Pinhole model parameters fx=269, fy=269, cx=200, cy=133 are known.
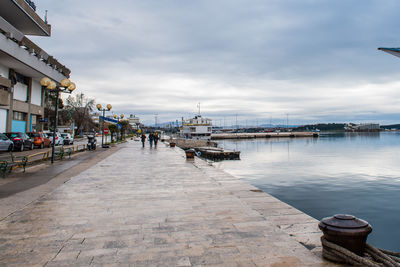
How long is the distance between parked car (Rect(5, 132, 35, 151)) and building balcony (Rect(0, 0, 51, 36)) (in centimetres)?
1338

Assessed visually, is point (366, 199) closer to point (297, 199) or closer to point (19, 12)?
point (297, 199)

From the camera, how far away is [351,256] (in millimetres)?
3469

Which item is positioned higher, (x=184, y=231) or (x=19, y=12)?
(x=19, y=12)

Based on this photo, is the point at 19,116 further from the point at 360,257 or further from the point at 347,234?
the point at 360,257

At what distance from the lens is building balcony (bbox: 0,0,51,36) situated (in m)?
26.9

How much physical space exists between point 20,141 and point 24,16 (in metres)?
15.6

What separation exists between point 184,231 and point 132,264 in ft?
4.47

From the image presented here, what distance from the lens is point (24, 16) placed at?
2897 cm

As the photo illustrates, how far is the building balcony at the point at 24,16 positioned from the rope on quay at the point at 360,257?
3305 cm

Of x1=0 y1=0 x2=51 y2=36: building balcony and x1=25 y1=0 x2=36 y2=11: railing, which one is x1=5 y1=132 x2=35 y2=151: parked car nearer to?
x1=0 y1=0 x2=51 y2=36: building balcony

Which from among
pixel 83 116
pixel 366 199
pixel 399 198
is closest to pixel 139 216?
pixel 366 199

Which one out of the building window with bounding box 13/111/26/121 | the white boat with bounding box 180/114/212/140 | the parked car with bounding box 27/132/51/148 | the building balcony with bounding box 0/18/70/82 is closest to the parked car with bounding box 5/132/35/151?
the parked car with bounding box 27/132/51/148

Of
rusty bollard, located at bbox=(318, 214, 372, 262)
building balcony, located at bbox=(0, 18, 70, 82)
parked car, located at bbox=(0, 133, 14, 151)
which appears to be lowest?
rusty bollard, located at bbox=(318, 214, 372, 262)

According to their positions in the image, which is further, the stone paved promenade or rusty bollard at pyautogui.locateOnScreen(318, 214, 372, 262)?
the stone paved promenade
